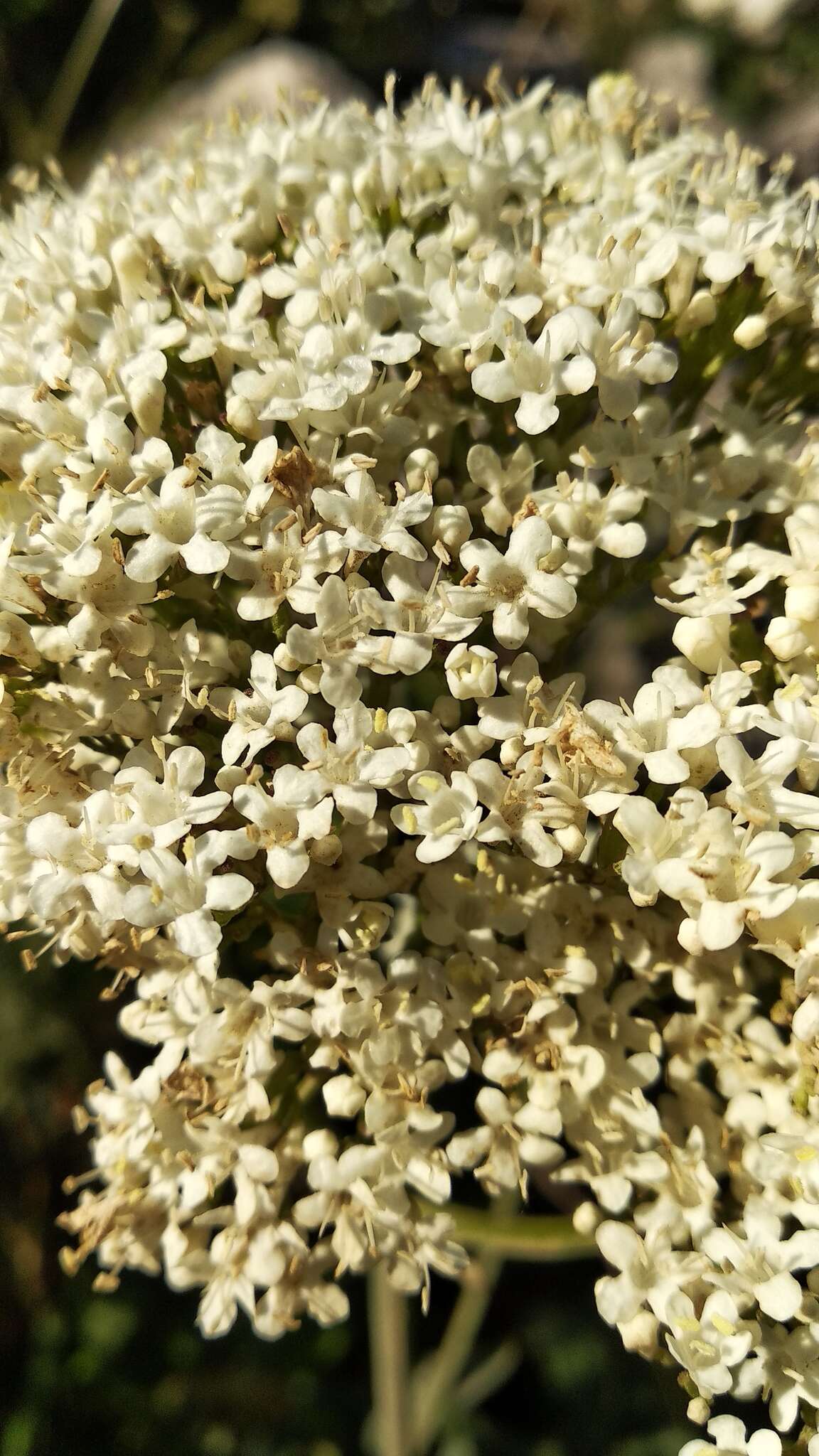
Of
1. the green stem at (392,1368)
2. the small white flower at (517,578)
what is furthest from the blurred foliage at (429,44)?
the green stem at (392,1368)

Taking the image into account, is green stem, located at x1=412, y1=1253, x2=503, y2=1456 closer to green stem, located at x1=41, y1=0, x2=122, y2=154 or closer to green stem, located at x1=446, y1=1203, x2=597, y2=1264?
green stem, located at x1=446, y1=1203, x2=597, y2=1264

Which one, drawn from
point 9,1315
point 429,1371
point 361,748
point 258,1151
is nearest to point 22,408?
point 361,748

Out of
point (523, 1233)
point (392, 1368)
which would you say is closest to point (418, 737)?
point (523, 1233)

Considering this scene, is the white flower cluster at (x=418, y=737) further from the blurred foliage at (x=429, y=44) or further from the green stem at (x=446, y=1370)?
the blurred foliage at (x=429, y=44)

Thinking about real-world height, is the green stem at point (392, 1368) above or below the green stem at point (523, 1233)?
below

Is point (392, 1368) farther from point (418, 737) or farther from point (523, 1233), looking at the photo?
point (418, 737)

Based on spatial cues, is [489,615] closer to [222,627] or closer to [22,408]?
[222,627]

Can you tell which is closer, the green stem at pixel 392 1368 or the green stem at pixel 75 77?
the green stem at pixel 392 1368
